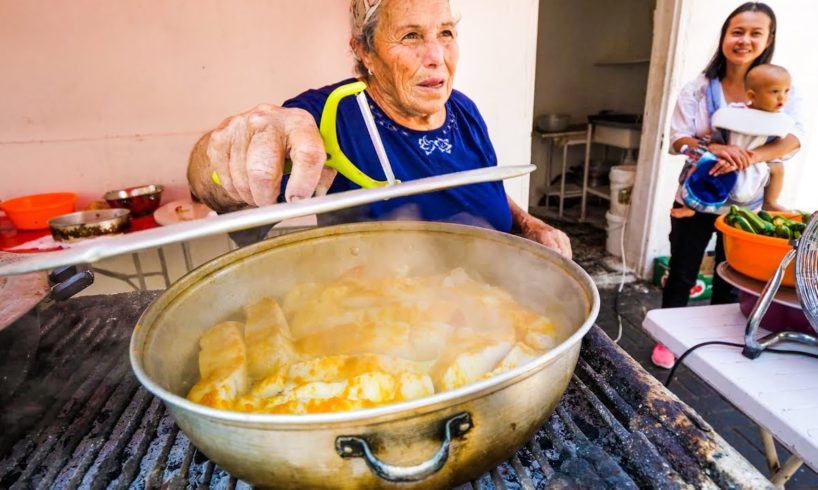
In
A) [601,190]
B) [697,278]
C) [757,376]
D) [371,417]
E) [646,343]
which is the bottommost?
[646,343]

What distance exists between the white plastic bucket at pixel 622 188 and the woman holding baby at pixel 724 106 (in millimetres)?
1501

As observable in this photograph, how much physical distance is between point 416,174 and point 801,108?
2795mm

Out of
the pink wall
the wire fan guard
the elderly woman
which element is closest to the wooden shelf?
the pink wall

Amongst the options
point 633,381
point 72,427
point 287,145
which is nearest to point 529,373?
point 633,381

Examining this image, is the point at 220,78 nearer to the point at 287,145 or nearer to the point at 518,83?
the point at 518,83

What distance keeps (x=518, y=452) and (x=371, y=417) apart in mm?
527

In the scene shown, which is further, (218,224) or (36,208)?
(36,208)

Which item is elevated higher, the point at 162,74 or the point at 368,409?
the point at 162,74

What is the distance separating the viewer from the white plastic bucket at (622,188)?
4715mm

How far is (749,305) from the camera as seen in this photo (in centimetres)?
170

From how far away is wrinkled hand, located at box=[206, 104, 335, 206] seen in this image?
0.99 m

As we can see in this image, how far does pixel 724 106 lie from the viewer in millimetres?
2973

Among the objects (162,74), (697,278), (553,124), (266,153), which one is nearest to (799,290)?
(266,153)

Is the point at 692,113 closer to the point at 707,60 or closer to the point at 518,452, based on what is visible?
the point at 707,60
